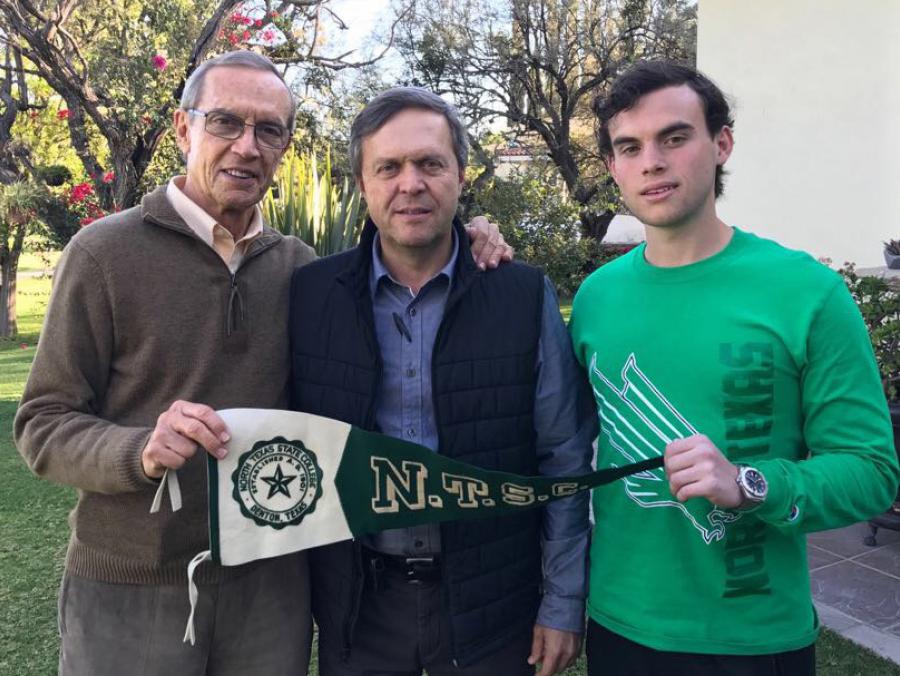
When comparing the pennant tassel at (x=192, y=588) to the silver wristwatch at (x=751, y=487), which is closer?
the silver wristwatch at (x=751, y=487)

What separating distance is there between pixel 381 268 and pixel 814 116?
23.8 feet

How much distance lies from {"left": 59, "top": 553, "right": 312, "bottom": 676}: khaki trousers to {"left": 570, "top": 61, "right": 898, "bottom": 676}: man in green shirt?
0.92 m

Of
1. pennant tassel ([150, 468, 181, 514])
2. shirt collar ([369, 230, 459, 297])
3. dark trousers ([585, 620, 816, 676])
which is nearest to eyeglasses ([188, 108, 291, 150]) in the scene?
shirt collar ([369, 230, 459, 297])

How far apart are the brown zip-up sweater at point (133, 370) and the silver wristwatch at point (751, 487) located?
1.31 metres

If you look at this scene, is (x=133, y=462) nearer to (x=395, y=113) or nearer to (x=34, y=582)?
(x=395, y=113)

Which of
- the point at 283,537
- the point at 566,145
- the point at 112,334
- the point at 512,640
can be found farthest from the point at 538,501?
the point at 566,145

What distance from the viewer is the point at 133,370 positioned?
216 centimetres

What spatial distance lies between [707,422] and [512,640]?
903 millimetres

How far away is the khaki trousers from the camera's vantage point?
85.8 inches

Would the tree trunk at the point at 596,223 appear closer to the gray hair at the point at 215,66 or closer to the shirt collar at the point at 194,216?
the gray hair at the point at 215,66

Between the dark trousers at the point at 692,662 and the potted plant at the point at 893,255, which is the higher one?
the potted plant at the point at 893,255

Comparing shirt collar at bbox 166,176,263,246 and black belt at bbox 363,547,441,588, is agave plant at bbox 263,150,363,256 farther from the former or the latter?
black belt at bbox 363,547,441,588

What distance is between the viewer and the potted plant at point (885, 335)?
A: 4996 mm

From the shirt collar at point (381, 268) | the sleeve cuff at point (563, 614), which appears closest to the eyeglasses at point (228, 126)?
the shirt collar at point (381, 268)
